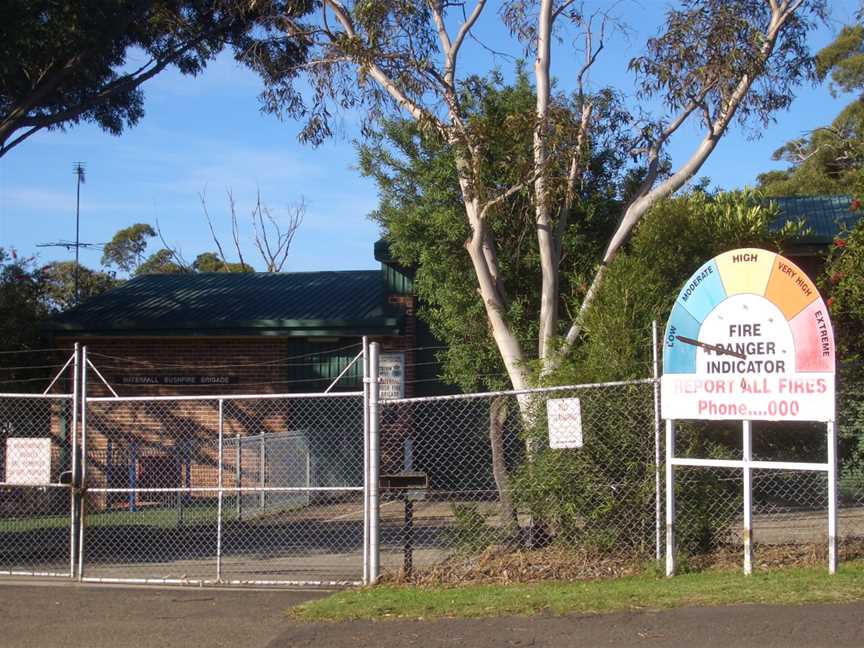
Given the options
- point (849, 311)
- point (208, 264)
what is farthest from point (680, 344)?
point (208, 264)

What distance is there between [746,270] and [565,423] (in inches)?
82.4

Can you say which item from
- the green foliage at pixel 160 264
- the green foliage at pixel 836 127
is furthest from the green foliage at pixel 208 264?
the green foliage at pixel 836 127

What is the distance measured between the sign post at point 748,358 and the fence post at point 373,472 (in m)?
2.59

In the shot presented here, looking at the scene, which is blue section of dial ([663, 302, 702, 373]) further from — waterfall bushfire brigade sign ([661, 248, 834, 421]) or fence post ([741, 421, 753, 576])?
fence post ([741, 421, 753, 576])

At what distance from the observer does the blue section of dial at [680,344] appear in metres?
8.84

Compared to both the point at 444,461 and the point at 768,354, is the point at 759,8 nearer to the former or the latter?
the point at 768,354

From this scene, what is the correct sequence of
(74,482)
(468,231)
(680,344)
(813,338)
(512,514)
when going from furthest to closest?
(468,231) → (74,482) → (512,514) → (680,344) → (813,338)

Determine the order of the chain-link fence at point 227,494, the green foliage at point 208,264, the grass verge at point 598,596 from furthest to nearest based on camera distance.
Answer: the green foliage at point 208,264 < the chain-link fence at point 227,494 < the grass verge at point 598,596

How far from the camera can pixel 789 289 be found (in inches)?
333

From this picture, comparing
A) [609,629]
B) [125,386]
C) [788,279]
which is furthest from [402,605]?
[125,386]

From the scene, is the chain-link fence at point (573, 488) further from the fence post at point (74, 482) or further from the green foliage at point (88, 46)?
the green foliage at point (88, 46)

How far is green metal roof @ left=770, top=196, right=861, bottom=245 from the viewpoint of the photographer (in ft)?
60.0

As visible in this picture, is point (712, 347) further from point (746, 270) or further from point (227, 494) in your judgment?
point (227, 494)

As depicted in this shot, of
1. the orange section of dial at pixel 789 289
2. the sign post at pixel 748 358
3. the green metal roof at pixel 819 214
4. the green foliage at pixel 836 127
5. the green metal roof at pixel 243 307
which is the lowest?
the sign post at pixel 748 358
